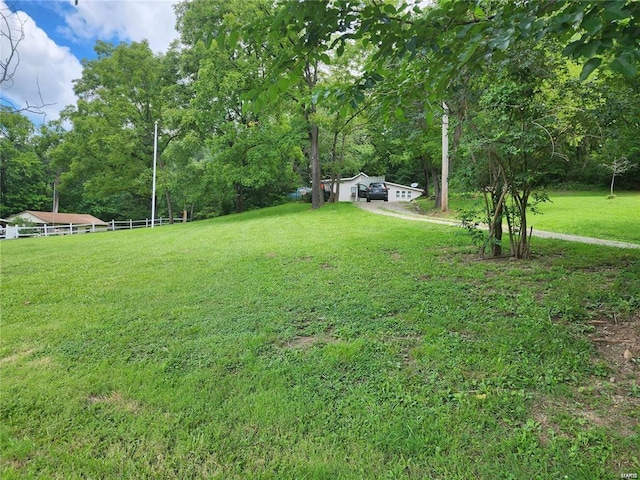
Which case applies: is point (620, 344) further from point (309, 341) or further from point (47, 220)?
point (47, 220)

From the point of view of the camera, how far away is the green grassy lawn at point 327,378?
1724 mm

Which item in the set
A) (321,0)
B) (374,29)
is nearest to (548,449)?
(374,29)

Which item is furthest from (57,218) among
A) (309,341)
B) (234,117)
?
(309,341)

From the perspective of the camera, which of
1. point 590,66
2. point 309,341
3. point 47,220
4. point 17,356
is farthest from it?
point 47,220

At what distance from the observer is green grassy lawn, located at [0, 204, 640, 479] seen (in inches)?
67.9

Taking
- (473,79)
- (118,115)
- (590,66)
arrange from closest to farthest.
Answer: (590,66), (473,79), (118,115)

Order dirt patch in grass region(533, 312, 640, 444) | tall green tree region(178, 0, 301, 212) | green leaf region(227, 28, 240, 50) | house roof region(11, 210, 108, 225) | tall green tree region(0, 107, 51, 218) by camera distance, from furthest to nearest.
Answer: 1. house roof region(11, 210, 108, 225)
2. tall green tree region(0, 107, 51, 218)
3. tall green tree region(178, 0, 301, 212)
4. green leaf region(227, 28, 240, 50)
5. dirt patch in grass region(533, 312, 640, 444)

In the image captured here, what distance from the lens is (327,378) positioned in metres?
2.43

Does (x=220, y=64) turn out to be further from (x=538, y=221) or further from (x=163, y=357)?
(x=163, y=357)

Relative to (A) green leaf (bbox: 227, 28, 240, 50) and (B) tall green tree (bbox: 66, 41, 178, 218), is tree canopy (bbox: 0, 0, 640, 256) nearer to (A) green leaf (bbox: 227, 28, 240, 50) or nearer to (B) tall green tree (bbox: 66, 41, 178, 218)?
(A) green leaf (bbox: 227, 28, 240, 50)

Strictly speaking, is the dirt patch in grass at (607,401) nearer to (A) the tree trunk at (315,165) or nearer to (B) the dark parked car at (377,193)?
(A) the tree trunk at (315,165)

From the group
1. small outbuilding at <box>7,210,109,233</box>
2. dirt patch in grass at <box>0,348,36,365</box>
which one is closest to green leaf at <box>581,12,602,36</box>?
dirt patch in grass at <box>0,348,36,365</box>

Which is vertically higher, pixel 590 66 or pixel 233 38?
pixel 233 38

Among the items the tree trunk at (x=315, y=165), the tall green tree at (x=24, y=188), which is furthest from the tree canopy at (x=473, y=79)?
the tall green tree at (x=24, y=188)
